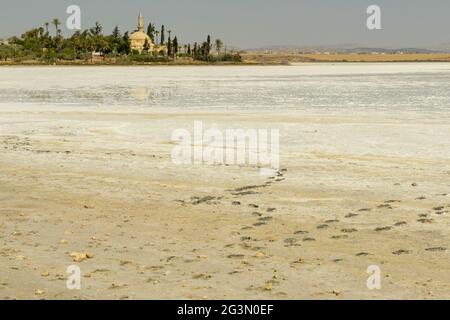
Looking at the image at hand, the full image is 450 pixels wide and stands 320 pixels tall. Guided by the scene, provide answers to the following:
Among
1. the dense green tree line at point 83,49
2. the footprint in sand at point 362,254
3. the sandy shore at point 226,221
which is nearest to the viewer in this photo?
the sandy shore at point 226,221

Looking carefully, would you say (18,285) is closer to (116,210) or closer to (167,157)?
(116,210)

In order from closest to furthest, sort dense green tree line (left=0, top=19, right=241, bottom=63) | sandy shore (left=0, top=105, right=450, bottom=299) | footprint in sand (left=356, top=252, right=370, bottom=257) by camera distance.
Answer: sandy shore (left=0, top=105, right=450, bottom=299) → footprint in sand (left=356, top=252, right=370, bottom=257) → dense green tree line (left=0, top=19, right=241, bottom=63)

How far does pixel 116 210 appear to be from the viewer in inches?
452

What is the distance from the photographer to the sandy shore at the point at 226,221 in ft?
25.5

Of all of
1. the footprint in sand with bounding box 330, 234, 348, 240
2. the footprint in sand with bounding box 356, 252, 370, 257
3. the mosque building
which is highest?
the mosque building

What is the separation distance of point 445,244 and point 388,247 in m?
0.84

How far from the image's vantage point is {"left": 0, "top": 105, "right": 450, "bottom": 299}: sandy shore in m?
7.78

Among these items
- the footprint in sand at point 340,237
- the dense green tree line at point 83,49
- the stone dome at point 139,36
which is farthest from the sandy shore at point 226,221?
the stone dome at point 139,36

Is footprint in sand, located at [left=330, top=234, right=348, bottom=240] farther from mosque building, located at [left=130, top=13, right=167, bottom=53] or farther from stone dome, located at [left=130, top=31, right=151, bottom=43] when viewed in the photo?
stone dome, located at [left=130, top=31, right=151, bottom=43]

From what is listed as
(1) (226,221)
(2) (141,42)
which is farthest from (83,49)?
(1) (226,221)

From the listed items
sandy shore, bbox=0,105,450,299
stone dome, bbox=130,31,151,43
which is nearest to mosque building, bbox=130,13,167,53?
stone dome, bbox=130,31,151,43

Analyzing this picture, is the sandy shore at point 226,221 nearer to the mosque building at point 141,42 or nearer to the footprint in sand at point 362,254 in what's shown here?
the footprint in sand at point 362,254

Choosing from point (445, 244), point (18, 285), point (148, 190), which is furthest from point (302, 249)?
point (148, 190)

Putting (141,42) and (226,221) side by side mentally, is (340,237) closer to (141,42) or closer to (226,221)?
(226,221)
